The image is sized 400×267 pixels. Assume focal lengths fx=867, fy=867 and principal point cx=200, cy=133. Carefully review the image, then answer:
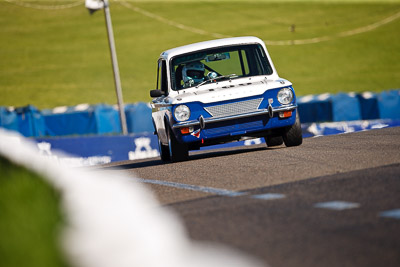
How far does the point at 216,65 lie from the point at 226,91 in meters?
0.95

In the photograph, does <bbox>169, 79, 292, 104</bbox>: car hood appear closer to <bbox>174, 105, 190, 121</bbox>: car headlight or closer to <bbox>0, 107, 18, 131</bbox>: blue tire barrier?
<bbox>174, 105, 190, 121</bbox>: car headlight

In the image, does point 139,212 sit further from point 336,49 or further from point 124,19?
point 124,19

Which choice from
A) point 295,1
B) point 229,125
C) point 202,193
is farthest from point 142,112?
point 295,1

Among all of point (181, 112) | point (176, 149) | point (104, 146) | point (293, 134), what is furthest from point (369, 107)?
point (181, 112)

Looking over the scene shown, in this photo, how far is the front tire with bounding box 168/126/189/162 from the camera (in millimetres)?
13211

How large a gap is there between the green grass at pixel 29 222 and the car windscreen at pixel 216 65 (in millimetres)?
8243

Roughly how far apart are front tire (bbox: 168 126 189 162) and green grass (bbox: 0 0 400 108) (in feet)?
128

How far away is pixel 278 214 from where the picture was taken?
6.41 meters

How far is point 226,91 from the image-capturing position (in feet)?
42.5

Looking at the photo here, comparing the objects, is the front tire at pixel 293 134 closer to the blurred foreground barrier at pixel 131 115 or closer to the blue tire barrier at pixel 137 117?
the blurred foreground barrier at pixel 131 115

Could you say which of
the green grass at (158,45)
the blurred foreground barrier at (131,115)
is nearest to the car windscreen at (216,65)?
the blurred foreground barrier at (131,115)

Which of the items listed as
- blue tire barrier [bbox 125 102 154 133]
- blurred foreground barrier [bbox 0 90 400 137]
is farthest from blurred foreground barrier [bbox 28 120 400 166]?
blue tire barrier [bbox 125 102 154 133]

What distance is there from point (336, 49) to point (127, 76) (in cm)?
1551

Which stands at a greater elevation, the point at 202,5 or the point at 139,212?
the point at 202,5
